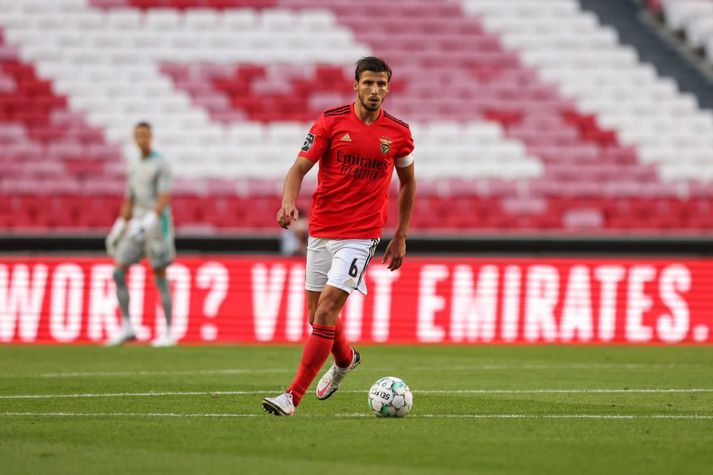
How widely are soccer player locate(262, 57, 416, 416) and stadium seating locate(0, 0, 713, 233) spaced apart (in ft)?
39.8

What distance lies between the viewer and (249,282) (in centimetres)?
1636

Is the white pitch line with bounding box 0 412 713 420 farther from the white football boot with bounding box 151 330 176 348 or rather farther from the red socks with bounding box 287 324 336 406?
the white football boot with bounding box 151 330 176 348

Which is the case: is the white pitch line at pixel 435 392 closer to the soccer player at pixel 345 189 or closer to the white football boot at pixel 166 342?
the soccer player at pixel 345 189

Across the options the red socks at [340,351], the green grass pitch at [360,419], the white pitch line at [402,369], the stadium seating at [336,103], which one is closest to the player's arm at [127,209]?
the green grass pitch at [360,419]

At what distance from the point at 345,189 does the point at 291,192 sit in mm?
510

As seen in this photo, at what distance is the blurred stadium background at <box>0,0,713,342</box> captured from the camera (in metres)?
16.4

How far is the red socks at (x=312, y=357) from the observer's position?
7.82m

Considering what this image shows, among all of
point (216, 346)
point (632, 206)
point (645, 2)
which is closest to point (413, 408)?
point (216, 346)

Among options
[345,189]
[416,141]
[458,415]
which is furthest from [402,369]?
[416,141]

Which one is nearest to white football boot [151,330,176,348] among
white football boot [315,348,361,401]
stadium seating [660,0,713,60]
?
white football boot [315,348,361,401]

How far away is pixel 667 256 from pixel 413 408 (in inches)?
477

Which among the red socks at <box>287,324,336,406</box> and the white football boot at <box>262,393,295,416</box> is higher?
the red socks at <box>287,324,336,406</box>

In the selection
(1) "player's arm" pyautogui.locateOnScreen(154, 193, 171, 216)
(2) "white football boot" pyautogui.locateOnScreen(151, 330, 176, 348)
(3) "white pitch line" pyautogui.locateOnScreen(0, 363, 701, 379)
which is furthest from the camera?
(2) "white football boot" pyautogui.locateOnScreen(151, 330, 176, 348)

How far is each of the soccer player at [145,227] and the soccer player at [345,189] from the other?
641 cm
